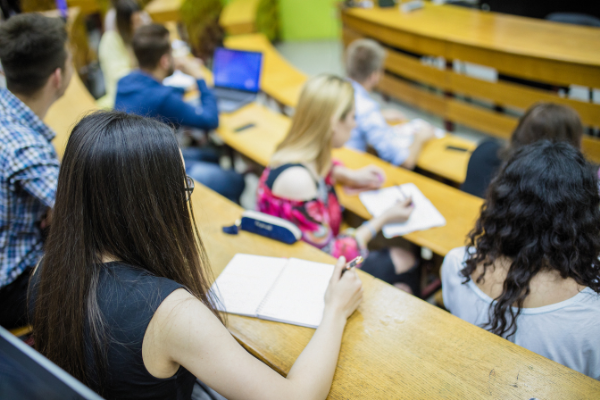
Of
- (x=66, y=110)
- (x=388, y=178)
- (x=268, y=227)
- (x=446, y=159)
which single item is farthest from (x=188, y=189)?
(x=66, y=110)

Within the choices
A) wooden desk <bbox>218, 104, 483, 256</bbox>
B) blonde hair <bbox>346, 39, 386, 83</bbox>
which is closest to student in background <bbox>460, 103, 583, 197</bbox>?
wooden desk <bbox>218, 104, 483, 256</bbox>

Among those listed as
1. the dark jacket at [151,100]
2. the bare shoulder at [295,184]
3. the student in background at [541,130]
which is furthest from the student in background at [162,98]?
the student in background at [541,130]

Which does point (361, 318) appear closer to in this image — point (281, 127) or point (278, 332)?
point (278, 332)

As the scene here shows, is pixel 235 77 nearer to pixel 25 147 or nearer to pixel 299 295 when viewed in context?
pixel 25 147

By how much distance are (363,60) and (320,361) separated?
2.32 m

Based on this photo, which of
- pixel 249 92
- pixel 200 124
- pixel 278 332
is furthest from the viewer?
pixel 249 92

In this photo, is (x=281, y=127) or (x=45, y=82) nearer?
(x=45, y=82)

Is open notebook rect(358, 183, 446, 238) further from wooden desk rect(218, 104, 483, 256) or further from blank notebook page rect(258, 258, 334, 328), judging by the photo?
blank notebook page rect(258, 258, 334, 328)

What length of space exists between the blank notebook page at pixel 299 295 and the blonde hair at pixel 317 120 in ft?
1.92

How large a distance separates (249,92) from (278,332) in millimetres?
A: 2614

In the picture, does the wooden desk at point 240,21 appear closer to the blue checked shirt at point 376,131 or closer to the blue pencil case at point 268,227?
the blue checked shirt at point 376,131

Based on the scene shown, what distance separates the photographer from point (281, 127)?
3127mm

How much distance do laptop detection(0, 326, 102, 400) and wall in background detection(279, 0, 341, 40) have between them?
730cm

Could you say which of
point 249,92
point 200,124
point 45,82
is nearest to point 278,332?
point 45,82
